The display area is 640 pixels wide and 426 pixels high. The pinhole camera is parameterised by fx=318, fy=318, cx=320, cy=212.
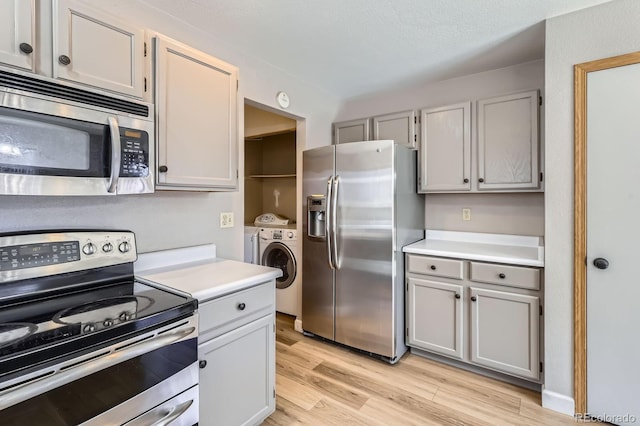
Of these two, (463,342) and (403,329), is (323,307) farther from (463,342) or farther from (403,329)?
(463,342)

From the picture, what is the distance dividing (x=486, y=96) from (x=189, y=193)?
249 centimetres

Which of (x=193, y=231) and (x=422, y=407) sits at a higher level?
(x=193, y=231)

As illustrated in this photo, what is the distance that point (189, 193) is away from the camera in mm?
2055

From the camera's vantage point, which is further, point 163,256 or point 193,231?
point 193,231

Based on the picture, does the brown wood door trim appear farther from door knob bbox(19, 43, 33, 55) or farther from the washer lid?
door knob bbox(19, 43, 33, 55)

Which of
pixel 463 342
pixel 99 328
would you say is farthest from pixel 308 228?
pixel 99 328

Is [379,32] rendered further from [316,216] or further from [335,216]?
[316,216]

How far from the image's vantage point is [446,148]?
2758 millimetres

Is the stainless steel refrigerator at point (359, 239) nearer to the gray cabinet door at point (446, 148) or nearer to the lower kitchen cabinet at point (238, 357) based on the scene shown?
the gray cabinet door at point (446, 148)

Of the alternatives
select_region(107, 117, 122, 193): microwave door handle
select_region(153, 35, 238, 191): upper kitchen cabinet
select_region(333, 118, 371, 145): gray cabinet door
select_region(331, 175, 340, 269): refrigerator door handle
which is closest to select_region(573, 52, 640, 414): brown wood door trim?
select_region(331, 175, 340, 269): refrigerator door handle

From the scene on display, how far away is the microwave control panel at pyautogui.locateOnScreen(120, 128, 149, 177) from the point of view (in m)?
1.40

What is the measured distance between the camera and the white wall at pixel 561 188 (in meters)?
1.86

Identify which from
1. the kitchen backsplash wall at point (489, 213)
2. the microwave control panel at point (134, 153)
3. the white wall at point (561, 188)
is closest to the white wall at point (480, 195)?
the kitchen backsplash wall at point (489, 213)

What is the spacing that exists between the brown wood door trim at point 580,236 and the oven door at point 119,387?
2.09 metres
